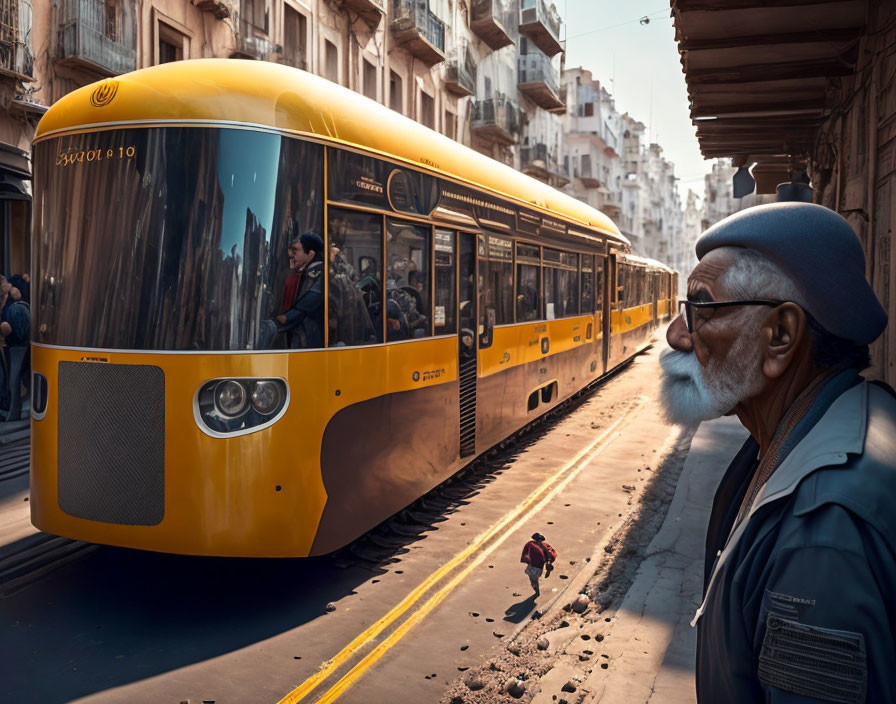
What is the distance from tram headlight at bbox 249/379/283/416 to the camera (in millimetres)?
5121

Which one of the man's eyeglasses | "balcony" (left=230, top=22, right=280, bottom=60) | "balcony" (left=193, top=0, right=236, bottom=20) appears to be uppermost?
"balcony" (left=193, top=0, right=236, bottom=20)

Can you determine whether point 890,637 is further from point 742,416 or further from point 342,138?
point 342,138

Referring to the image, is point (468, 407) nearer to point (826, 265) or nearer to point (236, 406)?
point (236, 406)

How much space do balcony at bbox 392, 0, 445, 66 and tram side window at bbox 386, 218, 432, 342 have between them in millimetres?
21044

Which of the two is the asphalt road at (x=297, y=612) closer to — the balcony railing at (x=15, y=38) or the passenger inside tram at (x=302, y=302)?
the passenger inside tram at (x=302, y=302)

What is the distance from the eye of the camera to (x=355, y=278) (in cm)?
582

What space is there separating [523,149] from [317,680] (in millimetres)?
36197

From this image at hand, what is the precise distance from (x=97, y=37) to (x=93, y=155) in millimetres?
11939

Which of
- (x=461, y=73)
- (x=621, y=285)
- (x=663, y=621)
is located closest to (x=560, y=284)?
(x=621, y=285)

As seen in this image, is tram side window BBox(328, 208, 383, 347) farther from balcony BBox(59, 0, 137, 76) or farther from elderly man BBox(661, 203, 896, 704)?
A: balcony BBox(59, 0, 137, 76)

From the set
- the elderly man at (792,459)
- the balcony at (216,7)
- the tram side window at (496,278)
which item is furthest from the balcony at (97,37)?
the elderly man at (792,459)

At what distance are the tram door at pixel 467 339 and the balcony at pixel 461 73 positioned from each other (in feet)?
78.9

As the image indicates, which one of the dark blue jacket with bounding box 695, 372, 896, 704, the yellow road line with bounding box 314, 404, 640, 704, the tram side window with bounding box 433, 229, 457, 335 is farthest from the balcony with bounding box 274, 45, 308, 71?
the dark blue jacket with bounding box 695, 372, 896, 704

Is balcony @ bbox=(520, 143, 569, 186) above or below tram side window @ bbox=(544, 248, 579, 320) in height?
above
